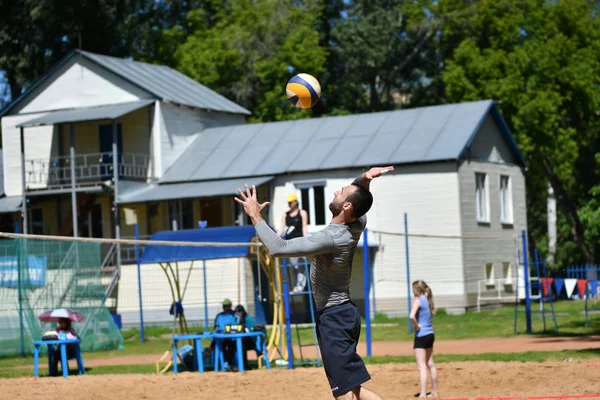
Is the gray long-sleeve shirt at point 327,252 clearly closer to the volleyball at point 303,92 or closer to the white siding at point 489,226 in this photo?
the volleyball at point 303,92

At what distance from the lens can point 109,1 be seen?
50844 mm

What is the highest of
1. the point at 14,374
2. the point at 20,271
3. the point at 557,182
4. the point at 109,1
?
the point at 109,1

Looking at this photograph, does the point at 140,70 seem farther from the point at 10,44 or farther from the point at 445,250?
the point at 445,250

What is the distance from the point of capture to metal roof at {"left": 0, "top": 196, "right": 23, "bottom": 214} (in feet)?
129

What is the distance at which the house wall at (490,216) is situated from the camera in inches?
1359

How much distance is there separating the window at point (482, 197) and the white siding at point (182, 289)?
8598 mm

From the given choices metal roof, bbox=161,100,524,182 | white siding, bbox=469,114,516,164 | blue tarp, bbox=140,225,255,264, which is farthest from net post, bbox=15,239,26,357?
white siding, bbox=469,114,516,164

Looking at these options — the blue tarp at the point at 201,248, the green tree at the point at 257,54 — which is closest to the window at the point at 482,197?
the blue tarp at the point at 201,248

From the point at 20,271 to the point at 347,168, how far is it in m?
14.8

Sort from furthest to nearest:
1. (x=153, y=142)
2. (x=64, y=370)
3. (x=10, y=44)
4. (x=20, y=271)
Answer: (x=10, y=44)
(x=153, y=142)
(x=20, y=271)
(x=64, y=370)

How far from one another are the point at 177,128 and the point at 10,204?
275 inches

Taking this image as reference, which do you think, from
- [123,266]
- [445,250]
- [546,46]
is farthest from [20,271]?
[546,46]

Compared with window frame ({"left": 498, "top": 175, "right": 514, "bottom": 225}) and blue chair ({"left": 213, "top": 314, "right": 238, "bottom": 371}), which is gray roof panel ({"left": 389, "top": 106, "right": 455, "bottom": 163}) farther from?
blue chair ({"left": 213, "top": 314, "right": 238, "bottom": 371})

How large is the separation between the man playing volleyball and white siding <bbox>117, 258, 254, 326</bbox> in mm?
21372
